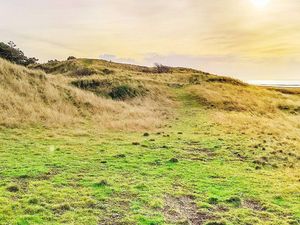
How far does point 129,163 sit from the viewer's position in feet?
54.0

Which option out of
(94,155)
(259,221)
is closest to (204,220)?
(259,221)

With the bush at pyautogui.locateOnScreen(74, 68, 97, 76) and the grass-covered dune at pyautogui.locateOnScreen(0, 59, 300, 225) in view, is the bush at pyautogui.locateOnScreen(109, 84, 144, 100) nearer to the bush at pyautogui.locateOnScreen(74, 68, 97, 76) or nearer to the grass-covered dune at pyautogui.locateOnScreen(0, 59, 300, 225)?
the grass-covered dune at pyautogui.locateOnScreen(0, 59, 300, 225)

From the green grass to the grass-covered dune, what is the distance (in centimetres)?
4

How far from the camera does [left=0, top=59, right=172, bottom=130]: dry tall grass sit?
25188 mm

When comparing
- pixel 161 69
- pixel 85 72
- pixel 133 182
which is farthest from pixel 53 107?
pixel 161 69

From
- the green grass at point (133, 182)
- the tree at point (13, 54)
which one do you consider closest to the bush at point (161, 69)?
the tree at point (13, 54)

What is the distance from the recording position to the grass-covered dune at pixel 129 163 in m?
10.8

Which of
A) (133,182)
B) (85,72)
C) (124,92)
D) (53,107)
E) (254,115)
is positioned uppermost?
→ (85,72)

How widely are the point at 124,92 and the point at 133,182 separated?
30399mm

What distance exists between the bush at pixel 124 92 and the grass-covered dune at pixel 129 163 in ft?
21.1

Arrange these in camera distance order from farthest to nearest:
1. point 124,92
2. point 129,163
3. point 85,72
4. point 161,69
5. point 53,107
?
point 161,69 < point 85,72 < point 124,92 < point 53,107 < point 129,163

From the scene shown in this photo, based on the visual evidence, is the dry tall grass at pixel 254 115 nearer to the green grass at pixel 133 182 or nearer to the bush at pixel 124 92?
the green grass at pixel 133 182

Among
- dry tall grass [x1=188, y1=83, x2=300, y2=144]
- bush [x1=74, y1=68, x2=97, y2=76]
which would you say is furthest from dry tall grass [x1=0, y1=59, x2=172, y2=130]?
bush [x1=74, y1=68, x2=97, y2=76]

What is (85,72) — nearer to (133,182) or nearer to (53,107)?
(53,107)
